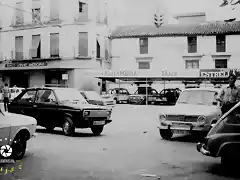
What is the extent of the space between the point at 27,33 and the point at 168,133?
106ft

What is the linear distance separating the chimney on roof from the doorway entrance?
20300 millimetres

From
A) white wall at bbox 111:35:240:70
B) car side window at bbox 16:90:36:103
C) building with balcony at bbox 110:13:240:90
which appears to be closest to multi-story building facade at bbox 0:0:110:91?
white wall at bbox 111:35:240:70

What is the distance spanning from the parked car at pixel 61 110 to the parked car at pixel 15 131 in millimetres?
3687

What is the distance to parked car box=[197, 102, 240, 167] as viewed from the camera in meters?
6.50

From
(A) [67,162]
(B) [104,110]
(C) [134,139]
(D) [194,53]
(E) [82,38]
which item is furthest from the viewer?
(D) [194,53]

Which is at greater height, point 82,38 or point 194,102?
point 82,38

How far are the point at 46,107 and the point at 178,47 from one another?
103ft

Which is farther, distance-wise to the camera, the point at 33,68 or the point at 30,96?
the point at 33,68

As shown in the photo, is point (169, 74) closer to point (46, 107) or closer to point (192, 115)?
point (46, 107)

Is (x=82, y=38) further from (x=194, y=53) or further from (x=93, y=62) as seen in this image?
(x=194, y=53)

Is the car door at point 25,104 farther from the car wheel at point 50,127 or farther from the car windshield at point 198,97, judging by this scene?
the car windshield at point 198,97

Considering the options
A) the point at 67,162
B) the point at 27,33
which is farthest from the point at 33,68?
the point at 67,162

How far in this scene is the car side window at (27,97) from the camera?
1345 centimetres

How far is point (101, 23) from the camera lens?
4097 cm
